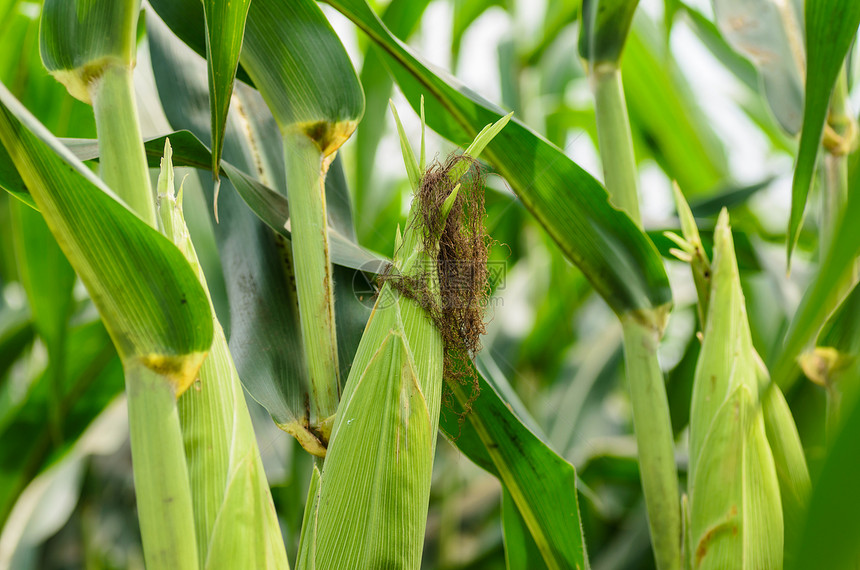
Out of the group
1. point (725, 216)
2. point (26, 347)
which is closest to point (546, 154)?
point (725, 216)

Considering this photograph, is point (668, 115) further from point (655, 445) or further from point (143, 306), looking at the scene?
point (143, 306)

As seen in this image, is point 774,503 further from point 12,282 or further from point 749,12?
point 12,282

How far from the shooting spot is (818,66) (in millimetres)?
397

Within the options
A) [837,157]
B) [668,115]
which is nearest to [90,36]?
[837,157]

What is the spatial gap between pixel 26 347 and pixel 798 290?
3.25 feet

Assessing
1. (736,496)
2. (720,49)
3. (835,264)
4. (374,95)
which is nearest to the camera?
(835,264)

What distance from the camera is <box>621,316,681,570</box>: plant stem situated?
0.43 m

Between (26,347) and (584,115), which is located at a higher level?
(584,115)

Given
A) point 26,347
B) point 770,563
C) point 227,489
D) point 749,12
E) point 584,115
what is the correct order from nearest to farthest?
point 227,489 → point 770,563 → point 749,12 → point 26,347 → point 584,115

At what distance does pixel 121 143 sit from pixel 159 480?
0.16 m

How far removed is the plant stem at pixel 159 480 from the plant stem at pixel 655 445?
1.01ft

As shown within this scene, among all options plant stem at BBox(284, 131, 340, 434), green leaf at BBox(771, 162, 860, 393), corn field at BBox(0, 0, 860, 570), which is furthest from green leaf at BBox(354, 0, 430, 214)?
green leaf at BBox(771, 162, 860, 393)

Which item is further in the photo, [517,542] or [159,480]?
[517,542]

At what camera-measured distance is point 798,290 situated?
0.68 metres
